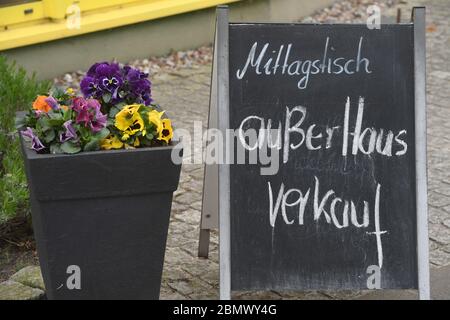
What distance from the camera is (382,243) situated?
4414mm

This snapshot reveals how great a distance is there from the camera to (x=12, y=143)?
5.57m

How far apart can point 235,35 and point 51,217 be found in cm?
111

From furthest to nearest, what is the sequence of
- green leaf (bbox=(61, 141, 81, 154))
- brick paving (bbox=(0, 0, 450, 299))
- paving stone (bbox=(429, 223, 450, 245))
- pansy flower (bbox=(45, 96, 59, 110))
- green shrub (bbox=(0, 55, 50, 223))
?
paving stone (bbox=(429, 223, 450, 245)) < green shrub (bbox=(0, 55, 50, 223)) < brick paving (bbox=(0, 0, 450, 299)) < pansy flower (bbox=(45, 96, 59, 110)) < green leaf (bbox=(61, 141, 81, 154))

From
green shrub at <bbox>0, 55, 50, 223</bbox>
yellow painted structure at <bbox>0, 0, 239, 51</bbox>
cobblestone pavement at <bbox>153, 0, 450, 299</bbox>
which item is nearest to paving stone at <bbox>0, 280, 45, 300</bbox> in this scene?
green shrub at <bbox>0, 55, 50, 223</bbox>

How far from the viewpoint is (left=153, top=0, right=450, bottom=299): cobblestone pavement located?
4965 mm

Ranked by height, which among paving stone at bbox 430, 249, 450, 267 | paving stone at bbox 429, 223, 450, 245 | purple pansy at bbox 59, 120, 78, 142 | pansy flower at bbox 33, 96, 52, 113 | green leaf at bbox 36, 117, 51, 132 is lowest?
paving stone at bbox 430, 249, 450, 267

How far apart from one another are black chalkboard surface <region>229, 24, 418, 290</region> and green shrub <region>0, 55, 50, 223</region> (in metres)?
1.24

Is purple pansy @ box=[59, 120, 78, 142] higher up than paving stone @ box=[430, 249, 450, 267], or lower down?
higher up

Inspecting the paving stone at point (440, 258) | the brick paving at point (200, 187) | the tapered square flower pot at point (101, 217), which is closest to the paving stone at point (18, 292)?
the brick paving at point (200, 187)

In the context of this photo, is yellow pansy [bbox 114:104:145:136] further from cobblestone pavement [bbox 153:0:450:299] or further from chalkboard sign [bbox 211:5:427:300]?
cobblestone pavement [bbox 153:0:450:299]

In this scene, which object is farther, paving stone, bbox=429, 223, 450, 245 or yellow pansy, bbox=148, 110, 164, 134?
paving stone, bbox=429, 223, 450, 245

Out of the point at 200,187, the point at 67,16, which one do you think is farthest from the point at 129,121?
the point at 67,16

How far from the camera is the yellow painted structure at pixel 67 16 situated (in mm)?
7777

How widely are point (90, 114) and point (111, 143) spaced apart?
149mm
